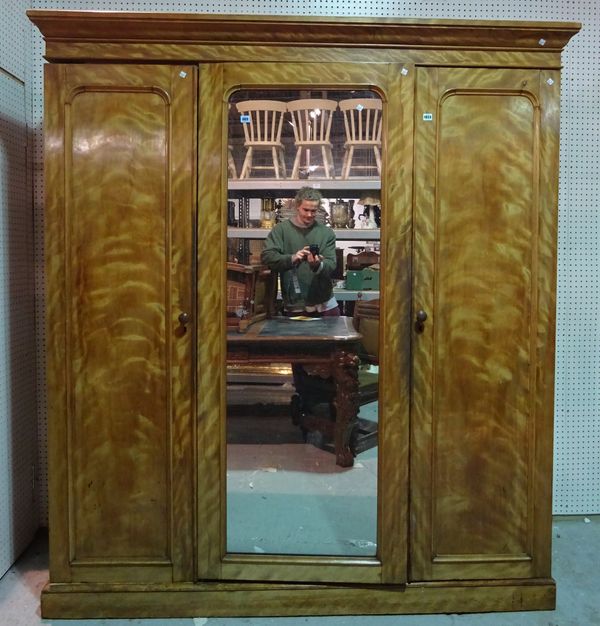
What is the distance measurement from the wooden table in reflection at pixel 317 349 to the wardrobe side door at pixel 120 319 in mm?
235

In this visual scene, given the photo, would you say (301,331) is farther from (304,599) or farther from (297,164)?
(304,599)

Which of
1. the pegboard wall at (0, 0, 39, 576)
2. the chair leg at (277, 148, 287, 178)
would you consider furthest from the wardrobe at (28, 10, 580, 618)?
the pegboard wall at (0, 0, 39, 576)

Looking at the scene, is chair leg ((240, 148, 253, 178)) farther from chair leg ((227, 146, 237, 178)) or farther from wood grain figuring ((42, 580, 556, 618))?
wood grain figuring ((42, 580, 556, 618))

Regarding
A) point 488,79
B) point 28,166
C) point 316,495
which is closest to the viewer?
point 488,79

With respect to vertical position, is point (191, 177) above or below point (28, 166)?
below

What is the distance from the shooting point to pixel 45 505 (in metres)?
2.56

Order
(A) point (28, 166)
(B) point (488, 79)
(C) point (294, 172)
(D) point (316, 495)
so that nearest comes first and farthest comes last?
(B) point (488, 79), (C) point (294, 172), (D) point (316, 495), (A) point (28, 166)

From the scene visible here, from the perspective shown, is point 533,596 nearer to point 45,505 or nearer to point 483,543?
point 483,543

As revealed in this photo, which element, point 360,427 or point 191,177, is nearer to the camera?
point 191,177

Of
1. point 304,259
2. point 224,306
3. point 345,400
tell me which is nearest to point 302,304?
point 304,259

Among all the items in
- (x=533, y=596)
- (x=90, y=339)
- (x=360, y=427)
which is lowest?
(x=533, y=596)

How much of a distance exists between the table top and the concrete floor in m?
1.05

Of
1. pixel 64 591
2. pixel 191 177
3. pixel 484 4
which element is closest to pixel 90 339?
pixel 191 177

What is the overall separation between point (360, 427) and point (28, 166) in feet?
6.30
